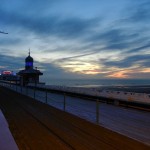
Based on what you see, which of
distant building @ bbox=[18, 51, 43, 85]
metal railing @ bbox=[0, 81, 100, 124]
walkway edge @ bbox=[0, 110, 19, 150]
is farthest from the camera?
distant building @ bbox=[18, 51, 43, 85]

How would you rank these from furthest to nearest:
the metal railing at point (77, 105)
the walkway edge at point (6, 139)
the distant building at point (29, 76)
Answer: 1. the distant building at point (29, 76)
2. the metal railing at point (77, 105)
3. the walkway edge at point (6, 139)

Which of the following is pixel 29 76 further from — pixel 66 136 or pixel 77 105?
pixel 66 136

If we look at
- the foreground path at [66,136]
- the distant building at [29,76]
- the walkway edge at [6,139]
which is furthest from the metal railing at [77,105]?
the distant building at [29,76]

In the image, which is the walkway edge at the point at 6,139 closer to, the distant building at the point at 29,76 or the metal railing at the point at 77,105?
the metal railing at the point at 77,105

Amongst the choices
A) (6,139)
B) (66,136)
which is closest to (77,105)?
(66,136)

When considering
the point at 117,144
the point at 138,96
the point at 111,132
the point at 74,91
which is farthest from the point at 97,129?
the point at 74,91

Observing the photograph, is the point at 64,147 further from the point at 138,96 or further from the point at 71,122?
the point at 138,96

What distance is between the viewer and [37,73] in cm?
11062

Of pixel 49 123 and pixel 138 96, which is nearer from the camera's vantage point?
pixel 49 123

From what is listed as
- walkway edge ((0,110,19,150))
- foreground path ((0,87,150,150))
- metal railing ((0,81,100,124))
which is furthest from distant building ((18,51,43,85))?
walkway edge ((0,110,19,150))

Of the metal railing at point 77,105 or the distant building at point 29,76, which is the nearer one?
the metal railing at point 77,105

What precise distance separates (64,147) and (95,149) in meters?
1.11

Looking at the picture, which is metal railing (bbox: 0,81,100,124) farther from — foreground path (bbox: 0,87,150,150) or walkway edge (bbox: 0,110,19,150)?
walkway edge (bbox: 0,110,19,150)

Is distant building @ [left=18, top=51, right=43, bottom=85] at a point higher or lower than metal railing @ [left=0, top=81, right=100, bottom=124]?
higher
